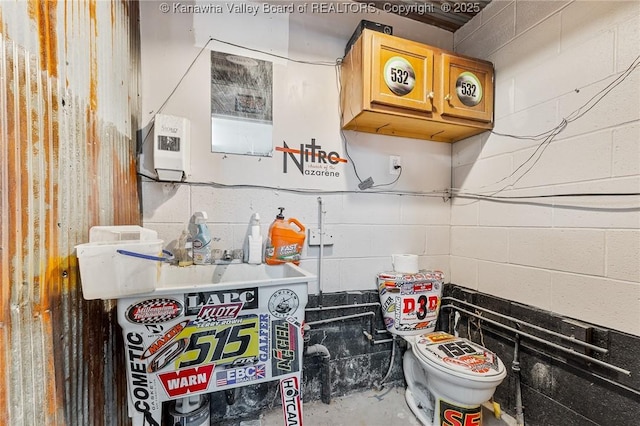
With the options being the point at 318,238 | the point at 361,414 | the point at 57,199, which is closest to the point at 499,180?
the point at 318,238

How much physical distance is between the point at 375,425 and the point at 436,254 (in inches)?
44.3

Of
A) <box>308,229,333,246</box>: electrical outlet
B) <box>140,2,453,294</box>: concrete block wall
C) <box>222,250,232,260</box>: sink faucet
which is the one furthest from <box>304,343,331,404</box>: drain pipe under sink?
<box>222,250,232,260</box>: sink faucet

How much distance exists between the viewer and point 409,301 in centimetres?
169

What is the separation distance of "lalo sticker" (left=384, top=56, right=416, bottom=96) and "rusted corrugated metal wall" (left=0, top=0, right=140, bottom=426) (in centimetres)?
127

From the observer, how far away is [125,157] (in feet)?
3.99

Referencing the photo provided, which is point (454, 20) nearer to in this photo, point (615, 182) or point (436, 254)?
point (615, 182)

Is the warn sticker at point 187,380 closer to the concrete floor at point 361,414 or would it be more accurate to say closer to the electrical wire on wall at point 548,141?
the concrete floor at point 361,414

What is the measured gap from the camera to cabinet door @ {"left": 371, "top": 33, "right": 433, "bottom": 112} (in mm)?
1435

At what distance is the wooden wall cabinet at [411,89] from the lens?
4.72 ft

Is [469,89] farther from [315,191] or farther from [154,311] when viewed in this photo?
[154,311]

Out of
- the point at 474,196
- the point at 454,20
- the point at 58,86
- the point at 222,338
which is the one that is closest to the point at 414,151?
the point at 474,196

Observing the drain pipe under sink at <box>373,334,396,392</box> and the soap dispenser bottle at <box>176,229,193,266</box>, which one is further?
the drain pipe under sink at <box>373,334,396,392</box>

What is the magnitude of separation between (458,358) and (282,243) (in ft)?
3.57

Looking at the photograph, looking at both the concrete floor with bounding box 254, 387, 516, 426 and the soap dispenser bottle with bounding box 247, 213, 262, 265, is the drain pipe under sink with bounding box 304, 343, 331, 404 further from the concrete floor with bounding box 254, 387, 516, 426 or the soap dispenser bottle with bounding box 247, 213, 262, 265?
the soap dispenser bottle with bounding box 247, 213, 262, 265
